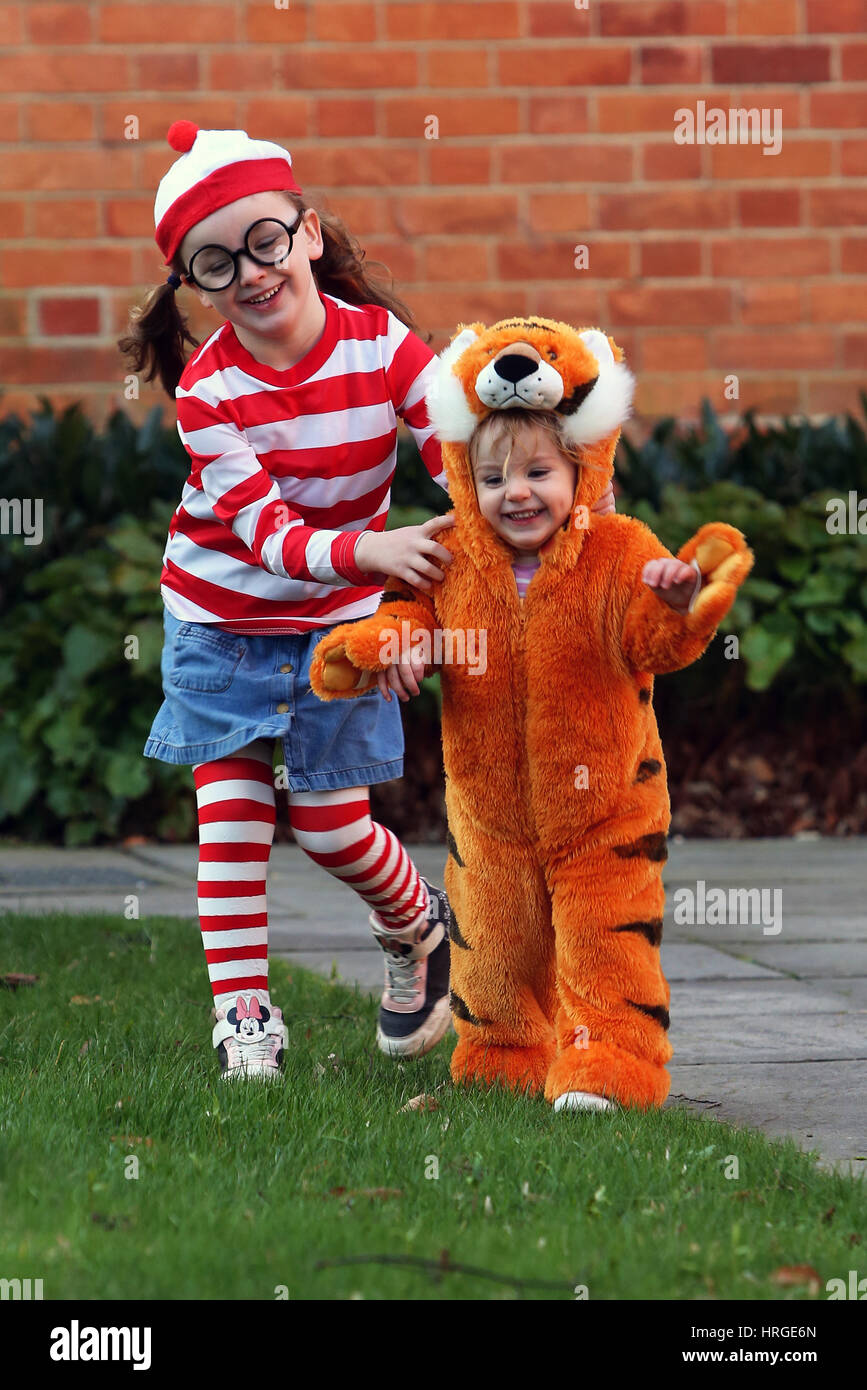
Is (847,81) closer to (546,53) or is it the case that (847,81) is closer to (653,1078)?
(546,53)

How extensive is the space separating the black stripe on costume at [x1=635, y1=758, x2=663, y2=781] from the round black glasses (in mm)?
1136

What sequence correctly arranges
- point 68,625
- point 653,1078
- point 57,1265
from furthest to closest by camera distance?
1. point 68,625
2. point 653,1078
3. point 57,1265

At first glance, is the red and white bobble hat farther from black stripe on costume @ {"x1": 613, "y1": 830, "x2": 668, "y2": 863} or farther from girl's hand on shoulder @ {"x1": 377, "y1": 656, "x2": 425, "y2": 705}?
black stripe on costume @ {"x1": 613, "y1": 830, "x2": 668, "y2": 863}

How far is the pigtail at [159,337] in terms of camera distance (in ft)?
11.8

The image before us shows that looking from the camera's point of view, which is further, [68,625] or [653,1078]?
[68,625]

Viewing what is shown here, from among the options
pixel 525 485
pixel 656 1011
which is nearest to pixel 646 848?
pixel 656 1011

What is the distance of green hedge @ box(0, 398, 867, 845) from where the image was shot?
613cm

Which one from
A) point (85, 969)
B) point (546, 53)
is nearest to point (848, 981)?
point (85, 969)

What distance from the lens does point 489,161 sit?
23.5 ft

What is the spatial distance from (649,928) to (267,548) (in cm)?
96

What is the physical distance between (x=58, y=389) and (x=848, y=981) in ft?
14.5

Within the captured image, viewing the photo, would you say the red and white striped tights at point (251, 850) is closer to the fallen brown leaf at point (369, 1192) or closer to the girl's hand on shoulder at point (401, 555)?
the girl's hand on shoulder at point (401, 555)

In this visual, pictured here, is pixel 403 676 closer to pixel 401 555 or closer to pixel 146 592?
pixel 401 555

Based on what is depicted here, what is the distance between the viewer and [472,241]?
719 centimetres
